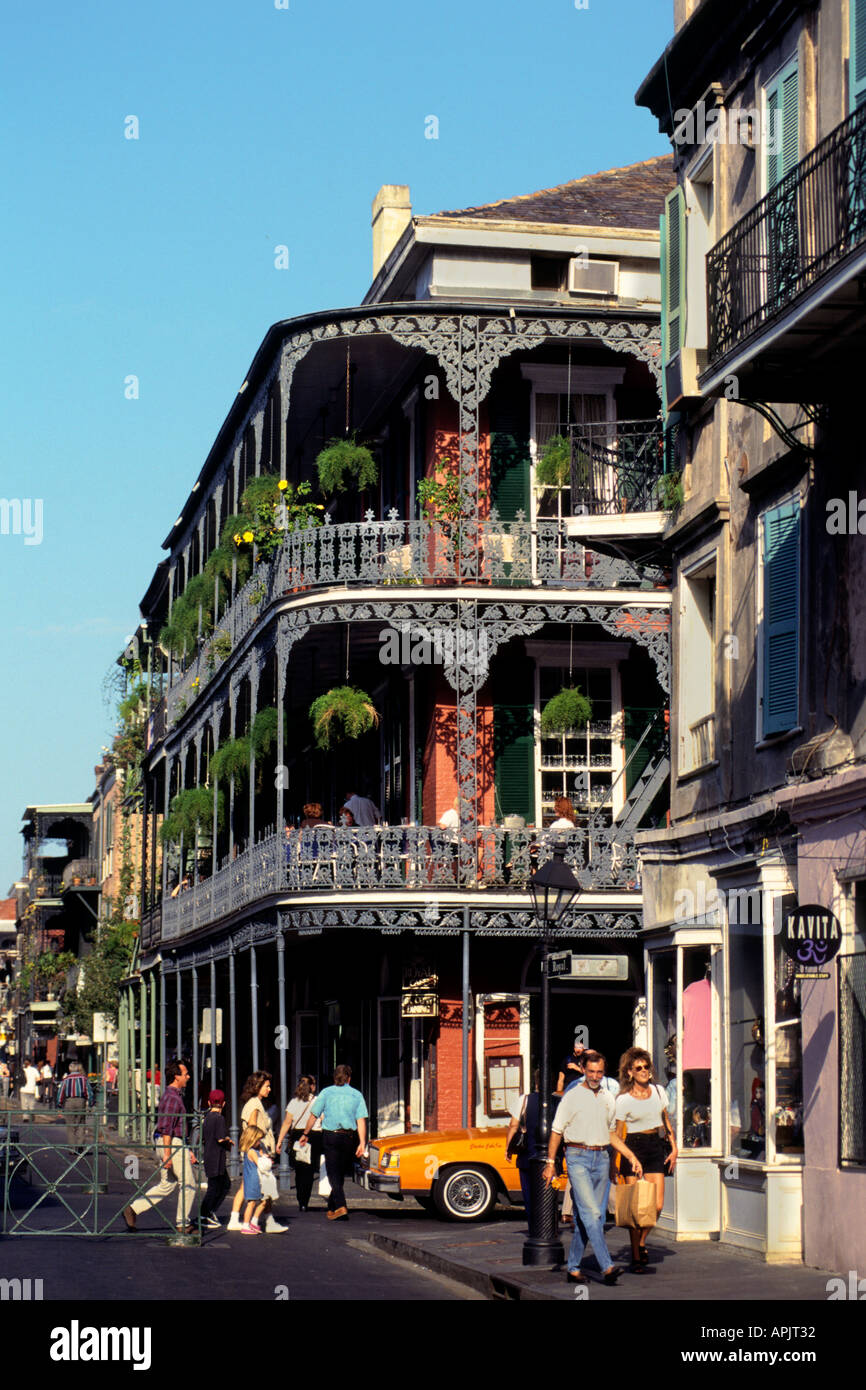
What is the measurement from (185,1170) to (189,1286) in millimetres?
4435

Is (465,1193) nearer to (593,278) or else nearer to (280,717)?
(280,717)

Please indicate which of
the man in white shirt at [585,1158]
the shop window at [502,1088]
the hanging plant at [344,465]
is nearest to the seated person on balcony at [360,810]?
the shop window at [502,1088]

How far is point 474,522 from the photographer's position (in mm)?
26797

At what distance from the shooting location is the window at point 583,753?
27.5m

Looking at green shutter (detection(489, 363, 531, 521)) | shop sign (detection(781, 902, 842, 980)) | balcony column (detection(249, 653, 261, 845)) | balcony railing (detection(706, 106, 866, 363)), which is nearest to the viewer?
balcony railing (detection(706, 106, 866, 363))

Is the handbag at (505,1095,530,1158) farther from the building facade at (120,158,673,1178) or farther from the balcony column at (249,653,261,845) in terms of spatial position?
the balcony column at (249,653,261,845)

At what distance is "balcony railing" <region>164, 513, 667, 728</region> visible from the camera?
26.8 meters

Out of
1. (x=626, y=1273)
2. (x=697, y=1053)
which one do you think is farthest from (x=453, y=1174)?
(x=626, y=1273)

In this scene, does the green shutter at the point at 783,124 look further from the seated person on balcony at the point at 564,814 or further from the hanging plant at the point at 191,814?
the hanging plant at the point at 191,814

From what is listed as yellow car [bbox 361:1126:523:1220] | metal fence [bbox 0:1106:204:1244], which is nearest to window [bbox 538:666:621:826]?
yellow car [bbox 361:1126:523:1220]

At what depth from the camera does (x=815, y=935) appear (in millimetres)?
14812

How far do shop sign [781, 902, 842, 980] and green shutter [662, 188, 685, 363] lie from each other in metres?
6.43

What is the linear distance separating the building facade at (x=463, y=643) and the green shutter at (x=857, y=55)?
8419mm
